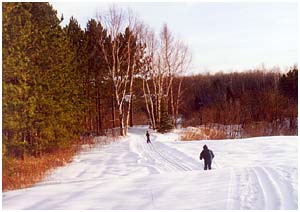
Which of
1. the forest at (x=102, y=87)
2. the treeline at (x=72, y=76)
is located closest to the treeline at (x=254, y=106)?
the forest at (x=102, y=87)

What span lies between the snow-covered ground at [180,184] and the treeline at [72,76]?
1.33 m

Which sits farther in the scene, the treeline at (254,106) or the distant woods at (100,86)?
the treeline at (254,106)

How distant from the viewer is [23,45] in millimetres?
A: 7828

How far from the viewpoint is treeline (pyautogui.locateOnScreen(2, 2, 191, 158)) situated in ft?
23.0

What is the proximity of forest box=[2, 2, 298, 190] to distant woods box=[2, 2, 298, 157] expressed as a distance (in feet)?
0.10

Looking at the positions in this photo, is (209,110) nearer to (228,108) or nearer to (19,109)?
(228,108)

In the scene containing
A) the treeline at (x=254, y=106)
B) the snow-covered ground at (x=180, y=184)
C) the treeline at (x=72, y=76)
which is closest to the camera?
the snow-covered ground at (x=180, y=184)

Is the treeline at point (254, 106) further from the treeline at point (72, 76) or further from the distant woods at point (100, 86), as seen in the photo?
the treeline at point (72, 76)

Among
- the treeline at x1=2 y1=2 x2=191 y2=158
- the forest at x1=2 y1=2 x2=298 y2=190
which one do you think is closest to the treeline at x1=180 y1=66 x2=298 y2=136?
the forest at x1=2 y1=2 x2=298 y2=190

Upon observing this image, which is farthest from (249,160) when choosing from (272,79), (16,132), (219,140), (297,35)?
(16,132)

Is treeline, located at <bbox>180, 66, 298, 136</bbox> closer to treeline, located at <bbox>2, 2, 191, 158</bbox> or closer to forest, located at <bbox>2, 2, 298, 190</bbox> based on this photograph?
forest, located at <bbox>2, 2, 298, 190</bbox>

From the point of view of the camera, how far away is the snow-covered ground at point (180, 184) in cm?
483

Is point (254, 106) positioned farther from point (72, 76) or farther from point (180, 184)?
point (72, 76)

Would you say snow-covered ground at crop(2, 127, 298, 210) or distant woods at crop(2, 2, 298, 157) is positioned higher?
distant woods at crop(2, 2, 298, 157)
